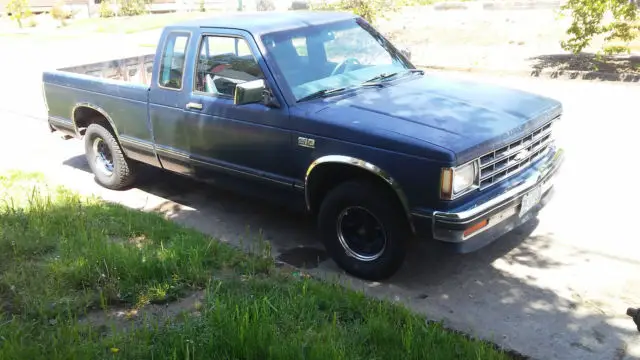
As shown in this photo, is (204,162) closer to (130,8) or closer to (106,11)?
(130,8)

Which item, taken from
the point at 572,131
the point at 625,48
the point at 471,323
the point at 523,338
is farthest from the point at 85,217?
the point at 625,48

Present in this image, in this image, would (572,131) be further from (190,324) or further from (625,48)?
(190,324)

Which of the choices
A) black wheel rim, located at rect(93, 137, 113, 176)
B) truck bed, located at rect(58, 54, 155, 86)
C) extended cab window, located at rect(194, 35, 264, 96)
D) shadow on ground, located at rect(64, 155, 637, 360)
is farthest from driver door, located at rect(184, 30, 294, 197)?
truck bed, located at rect(58, 54, 155, 86)

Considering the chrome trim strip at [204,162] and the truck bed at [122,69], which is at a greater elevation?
the truck bed at [122,69]

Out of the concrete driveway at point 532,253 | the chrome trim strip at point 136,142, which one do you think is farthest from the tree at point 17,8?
the chrome trim strip at point 136,142

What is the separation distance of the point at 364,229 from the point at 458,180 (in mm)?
891

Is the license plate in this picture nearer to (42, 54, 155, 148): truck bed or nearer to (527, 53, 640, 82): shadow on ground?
(42, 54, 155, 148): truck bed

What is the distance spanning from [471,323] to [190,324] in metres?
1.78

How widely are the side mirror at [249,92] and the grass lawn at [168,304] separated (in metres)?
1.17

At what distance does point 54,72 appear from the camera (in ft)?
22.8

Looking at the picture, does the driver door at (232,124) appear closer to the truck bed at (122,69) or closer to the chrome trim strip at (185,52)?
the chrome trim strip at (185,52)

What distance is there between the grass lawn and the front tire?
0.40 meters

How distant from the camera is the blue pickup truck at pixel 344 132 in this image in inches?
158

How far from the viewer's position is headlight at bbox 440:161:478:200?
3.83 meters
